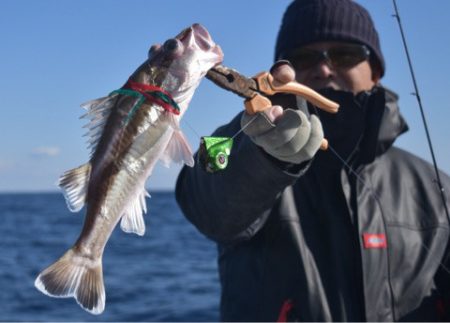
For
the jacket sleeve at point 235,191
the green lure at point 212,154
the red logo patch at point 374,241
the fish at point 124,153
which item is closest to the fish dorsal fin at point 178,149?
the fish at point 124,153

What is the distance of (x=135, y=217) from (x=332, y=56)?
106 inches

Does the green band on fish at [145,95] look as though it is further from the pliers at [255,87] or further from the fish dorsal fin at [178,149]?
the pliers at [255,87]

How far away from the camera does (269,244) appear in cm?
441

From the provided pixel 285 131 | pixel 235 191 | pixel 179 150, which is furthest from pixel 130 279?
pixel 179 150

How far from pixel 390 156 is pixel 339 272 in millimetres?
1140

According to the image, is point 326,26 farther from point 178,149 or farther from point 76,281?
point 76,281

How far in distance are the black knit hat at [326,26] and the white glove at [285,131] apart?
69.4 inches

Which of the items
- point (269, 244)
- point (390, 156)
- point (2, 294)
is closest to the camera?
point (269, 244)

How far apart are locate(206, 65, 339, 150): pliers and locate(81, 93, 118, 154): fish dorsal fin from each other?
48 cm

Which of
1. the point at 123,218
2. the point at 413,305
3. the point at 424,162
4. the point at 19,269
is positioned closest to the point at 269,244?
the point at 413,305

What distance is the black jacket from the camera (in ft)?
14.0

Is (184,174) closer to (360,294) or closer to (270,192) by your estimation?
(270,192)

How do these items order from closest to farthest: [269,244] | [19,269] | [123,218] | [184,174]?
[123,218] → [184,174] → [269,244] → [19,269]

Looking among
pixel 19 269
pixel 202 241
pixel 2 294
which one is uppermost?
pixel 2 294
